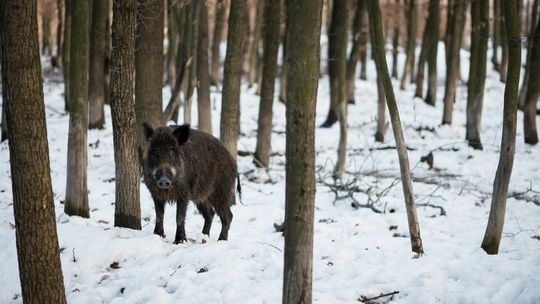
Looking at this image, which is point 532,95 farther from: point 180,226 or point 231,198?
point 180,226

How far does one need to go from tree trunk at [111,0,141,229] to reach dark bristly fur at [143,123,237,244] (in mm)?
233

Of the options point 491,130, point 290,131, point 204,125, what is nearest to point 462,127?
point 491,130

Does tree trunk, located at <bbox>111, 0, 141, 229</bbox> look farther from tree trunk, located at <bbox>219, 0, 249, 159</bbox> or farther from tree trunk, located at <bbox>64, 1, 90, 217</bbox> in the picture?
tree trunk, located at <bbox>219, 0, 249, 159</bbox>

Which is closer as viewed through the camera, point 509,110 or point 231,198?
point 509,110

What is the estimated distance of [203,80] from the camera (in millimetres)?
13898

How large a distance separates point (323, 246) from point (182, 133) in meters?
2.56

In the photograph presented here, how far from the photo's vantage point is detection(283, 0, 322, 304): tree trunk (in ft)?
13.4

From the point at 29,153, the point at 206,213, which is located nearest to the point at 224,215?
the point at 206,213

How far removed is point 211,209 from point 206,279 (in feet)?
8.46

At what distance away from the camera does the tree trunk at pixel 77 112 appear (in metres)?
8.48

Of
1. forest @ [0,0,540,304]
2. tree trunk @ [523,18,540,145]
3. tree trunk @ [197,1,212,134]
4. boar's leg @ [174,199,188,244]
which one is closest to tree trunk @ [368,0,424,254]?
forest @ [0,0,540,304]

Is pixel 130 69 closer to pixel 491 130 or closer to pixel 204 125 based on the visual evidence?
pixel 204 125

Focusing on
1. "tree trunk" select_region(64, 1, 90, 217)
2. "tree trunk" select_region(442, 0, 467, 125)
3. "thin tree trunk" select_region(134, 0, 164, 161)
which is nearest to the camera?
"tree trunk" select_region(64, 1, 90, 217)

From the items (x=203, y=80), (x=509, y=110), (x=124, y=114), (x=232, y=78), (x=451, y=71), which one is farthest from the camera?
(x=451, y=71)
